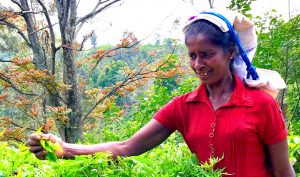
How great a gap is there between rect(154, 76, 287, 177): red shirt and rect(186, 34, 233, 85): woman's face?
120 mm

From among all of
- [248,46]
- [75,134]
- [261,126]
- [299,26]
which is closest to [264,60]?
[299,26]

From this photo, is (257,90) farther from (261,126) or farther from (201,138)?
(201,138)

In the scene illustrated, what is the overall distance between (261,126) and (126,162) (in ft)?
1.81

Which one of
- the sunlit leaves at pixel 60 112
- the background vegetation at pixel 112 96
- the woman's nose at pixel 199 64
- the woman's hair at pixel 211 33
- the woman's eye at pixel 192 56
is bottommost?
the sunlit leaves at pixel 60 112

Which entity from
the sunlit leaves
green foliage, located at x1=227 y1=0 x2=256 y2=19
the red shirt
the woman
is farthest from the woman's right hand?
the sunlit leaves

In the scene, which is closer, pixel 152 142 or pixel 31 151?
pixel 31 151

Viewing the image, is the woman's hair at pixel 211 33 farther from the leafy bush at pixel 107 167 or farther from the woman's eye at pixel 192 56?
the leafy bush at pixel 107 167

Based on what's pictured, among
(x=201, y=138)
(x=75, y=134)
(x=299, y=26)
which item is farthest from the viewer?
(x=75, y=134)

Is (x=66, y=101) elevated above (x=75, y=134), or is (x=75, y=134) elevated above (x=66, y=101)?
(x=66, y=101)

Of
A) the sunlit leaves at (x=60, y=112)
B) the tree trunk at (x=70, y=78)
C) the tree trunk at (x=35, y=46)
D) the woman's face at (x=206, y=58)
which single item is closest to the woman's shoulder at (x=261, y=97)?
the woman's face at (x=206, y=58)

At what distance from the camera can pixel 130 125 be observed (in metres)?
5.12

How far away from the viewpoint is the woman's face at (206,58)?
1546mm

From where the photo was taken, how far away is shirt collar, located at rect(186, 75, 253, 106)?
157 centimetres

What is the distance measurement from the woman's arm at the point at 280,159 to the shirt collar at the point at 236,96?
0.19 metres
